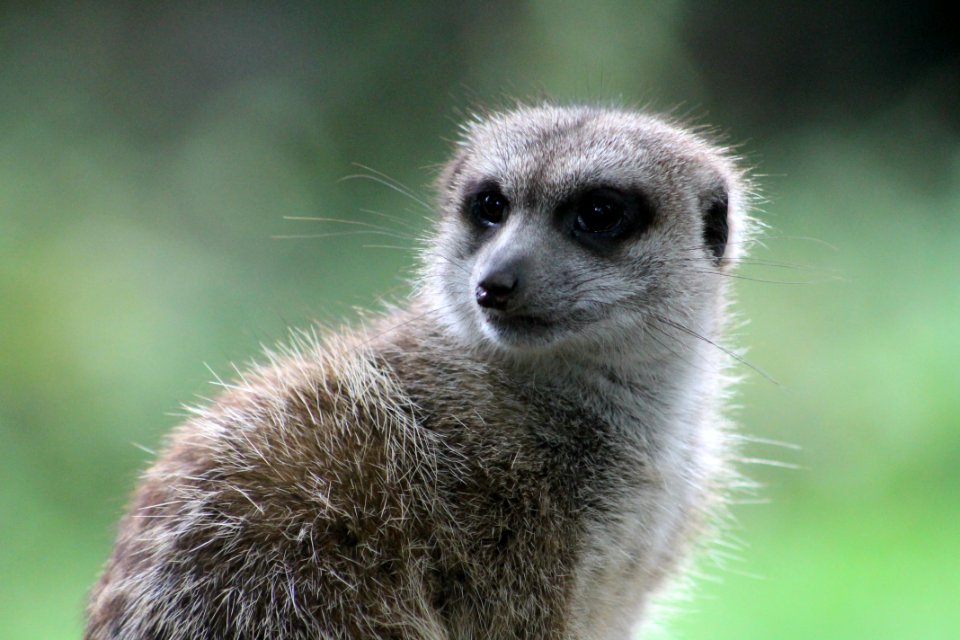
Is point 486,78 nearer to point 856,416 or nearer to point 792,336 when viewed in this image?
point 792,336

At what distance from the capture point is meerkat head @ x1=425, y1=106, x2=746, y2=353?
7.40 feet

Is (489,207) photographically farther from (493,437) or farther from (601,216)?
(493,437)

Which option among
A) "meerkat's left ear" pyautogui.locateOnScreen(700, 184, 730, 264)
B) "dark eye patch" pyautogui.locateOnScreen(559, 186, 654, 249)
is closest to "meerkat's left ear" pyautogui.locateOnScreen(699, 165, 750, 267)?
"meerkat's left ear" pyautogui.locateOnScreen(700, 184, 730, 264)

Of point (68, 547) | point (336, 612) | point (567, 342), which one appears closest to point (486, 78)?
point (68, 547)

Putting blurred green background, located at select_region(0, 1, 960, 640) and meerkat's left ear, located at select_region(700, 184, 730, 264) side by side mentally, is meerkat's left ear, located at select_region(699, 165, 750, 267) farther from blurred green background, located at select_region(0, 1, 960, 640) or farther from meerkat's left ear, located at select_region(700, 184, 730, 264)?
blurred green background, located at select_region(0, 1, 960, 640)

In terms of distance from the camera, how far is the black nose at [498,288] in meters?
2.18

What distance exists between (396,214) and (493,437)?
9.84ft

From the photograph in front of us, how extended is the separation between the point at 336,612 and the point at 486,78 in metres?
3.86

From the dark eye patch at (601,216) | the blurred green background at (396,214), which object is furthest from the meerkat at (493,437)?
the blurred green background at (396,214)

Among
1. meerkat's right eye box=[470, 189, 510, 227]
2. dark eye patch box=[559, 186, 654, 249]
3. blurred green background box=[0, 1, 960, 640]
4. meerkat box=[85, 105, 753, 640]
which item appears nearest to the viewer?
meerkat box=[85, 105, 753, 640]

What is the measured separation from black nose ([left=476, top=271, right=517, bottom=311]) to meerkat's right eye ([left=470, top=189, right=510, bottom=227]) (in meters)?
0.32

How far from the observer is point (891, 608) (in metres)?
3.56

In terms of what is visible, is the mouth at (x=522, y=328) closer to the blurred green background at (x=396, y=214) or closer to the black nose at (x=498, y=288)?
the black nose at (x=498, y=288)

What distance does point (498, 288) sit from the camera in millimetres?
2176
